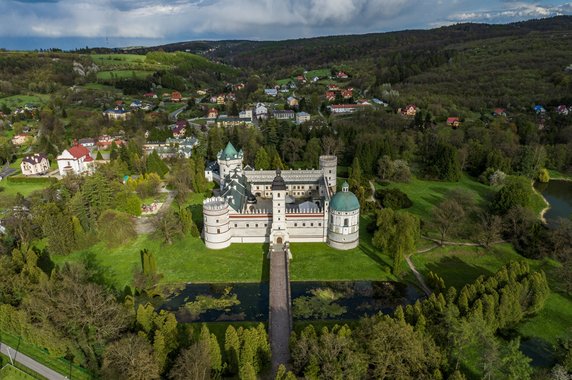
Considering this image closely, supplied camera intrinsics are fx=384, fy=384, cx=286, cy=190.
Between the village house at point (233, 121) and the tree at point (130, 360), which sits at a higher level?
the village house at point (233, 121)

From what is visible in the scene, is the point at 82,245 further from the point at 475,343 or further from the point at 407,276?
the point at 475,343

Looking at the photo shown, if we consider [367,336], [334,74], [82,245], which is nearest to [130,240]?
[82,245]

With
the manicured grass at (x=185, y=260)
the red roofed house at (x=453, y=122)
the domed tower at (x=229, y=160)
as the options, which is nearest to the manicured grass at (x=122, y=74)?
the domed tower at (x=229, y=160)

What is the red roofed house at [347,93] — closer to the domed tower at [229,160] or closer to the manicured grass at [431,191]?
the manicured grass at [431,191]

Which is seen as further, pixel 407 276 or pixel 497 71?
pixel 497 71

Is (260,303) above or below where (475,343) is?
below

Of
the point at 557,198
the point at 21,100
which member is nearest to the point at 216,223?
the point at 557,198

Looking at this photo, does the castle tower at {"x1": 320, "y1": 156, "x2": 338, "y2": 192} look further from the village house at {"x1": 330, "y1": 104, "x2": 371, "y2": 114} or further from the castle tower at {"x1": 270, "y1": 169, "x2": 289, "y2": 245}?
the village house at {"x1": 330, "y1": 104, "x2": 371, "y2": 114}

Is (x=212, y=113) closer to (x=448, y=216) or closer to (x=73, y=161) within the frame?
(x=73, y=161)
